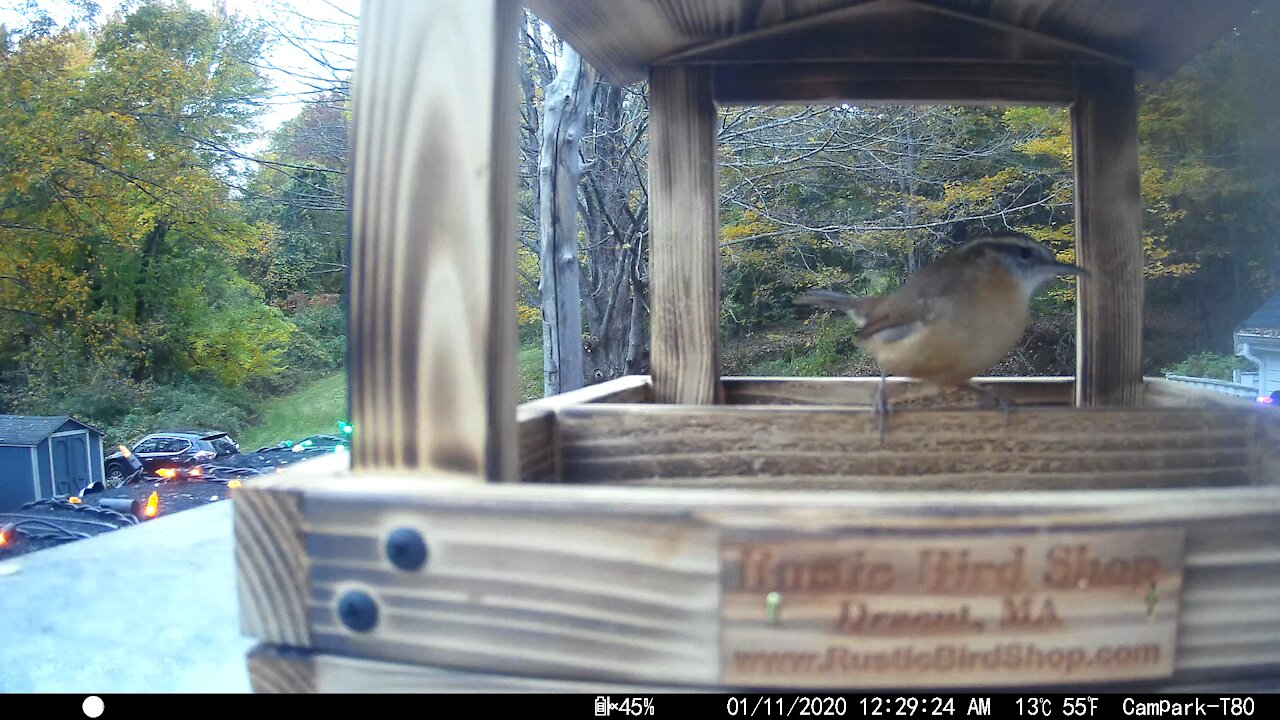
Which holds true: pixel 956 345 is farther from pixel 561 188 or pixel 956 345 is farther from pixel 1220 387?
pixel 561 188

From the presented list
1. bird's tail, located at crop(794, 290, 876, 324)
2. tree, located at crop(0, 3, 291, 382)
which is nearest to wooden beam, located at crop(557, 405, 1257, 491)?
bird's tail, located at crop(794, 290, 876, 324)

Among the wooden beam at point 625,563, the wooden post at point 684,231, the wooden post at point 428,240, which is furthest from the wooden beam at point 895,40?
the wooden beam at point 625,563

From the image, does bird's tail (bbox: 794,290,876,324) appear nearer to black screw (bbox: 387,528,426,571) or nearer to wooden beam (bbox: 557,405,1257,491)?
wooden beam (bbox: 557,405,1257,491)

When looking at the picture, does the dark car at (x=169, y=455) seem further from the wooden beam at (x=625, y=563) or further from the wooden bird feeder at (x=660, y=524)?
the wooden beam at (x=625, y=563)

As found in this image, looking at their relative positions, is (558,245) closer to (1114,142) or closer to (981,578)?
(1114,142)

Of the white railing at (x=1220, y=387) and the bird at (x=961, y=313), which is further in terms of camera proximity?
the white railing at (x=1220, y=387)
